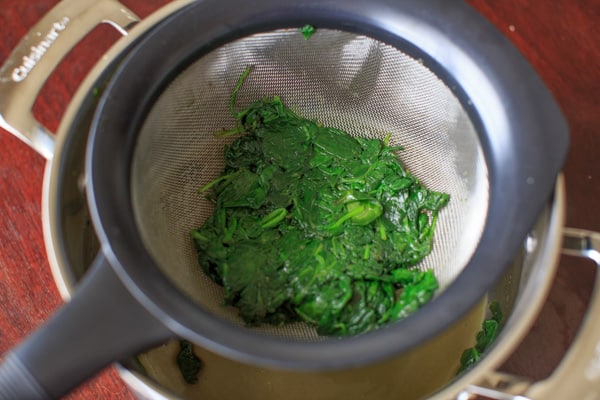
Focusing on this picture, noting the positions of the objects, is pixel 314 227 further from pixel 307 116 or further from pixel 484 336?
pixel 484 336

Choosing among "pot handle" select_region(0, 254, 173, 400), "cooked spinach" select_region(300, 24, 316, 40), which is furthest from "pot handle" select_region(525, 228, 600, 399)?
"cooked spinach" select_region(300, 24, 316, 40)

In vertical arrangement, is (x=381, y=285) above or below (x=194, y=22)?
below

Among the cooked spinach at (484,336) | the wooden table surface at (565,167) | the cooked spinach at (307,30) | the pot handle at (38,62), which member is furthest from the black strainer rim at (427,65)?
the wooden table surface at (565,167)

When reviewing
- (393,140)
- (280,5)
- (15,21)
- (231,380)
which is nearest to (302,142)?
(393,140)

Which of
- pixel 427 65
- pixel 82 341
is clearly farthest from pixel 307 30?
pixel 82 341

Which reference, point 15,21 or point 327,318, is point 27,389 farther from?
point 15,21

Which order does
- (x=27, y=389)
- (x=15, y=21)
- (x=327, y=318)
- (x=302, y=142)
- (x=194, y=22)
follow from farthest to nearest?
(x=15, y=21) < (x=302, y=142) < (x=327, y=318) < (x=194, y=22) < (x=27, y=389)

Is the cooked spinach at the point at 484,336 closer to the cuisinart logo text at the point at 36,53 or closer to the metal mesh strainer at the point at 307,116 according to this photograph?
the metal mesh strainer at the point at 307,116
